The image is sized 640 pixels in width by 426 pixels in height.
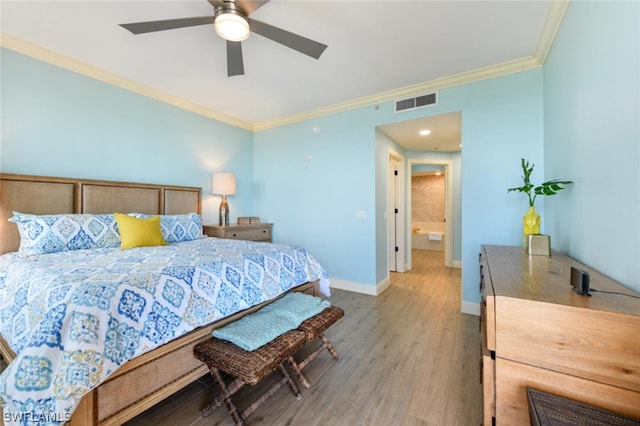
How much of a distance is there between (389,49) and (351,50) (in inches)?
13.7

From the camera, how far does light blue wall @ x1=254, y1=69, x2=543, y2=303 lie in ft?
8.72

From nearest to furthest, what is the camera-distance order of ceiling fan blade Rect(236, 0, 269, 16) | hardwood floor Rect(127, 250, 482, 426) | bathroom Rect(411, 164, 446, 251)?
hardwood floor Rect(127, 250, 482, 426)
ceiling fan blade Rect(236, 0, 269, 16)
bathroom Rect(411, 164, 446, 251)

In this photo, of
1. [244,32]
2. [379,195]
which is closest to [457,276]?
[379,195]

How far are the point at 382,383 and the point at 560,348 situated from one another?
1163 mm

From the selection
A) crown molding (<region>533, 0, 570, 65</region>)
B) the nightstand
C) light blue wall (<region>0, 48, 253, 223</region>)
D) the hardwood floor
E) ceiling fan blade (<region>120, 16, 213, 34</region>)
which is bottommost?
the hardwood floor

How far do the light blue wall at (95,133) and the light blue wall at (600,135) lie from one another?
4.00m

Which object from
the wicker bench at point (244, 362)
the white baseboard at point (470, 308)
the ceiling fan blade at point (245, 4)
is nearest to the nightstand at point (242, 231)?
the wicker bench at point (244, 362)

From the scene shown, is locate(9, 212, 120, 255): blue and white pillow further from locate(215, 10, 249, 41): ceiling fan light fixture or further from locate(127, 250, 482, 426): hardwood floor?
locate(215, 10, 249, 41): ceiling fan light fixture

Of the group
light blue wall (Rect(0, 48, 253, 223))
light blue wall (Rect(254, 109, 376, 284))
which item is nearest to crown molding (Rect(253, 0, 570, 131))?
light blue wall (Rect(254, 109, 376, 284))

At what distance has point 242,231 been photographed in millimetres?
3834

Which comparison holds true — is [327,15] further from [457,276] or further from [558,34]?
[457,276]

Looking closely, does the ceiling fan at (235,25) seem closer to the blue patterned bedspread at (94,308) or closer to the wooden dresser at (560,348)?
the blue patterned bedspread at (94,308)

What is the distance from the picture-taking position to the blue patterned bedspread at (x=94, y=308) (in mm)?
1034

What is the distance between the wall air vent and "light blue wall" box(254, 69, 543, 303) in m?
0.07
